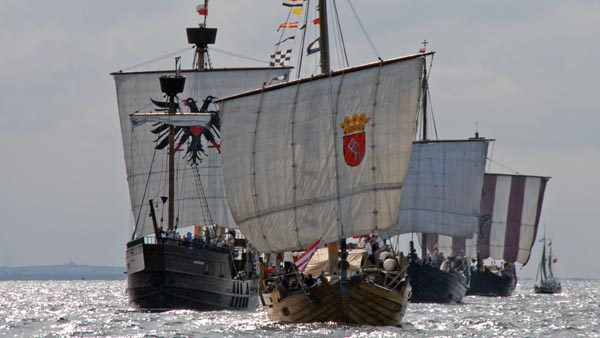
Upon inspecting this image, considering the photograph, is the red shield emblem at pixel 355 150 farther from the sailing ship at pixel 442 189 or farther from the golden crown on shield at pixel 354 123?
the sailing ship at pixel 442 189

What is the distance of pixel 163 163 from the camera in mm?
85188

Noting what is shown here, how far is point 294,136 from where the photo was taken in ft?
190

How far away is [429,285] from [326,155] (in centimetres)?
3420

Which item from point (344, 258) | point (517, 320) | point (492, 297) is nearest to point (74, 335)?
point (344, 258)

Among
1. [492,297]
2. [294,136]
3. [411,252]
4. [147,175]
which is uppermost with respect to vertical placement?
[294,136]

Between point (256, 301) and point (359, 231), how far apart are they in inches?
800

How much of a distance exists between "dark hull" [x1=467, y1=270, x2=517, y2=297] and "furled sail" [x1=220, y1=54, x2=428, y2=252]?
6409 cm

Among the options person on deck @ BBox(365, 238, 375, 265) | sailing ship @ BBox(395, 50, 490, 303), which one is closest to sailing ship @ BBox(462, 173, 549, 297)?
sailing ship @ BBox(395, 50, 490, 303)

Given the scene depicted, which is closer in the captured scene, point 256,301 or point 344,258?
point 344,258

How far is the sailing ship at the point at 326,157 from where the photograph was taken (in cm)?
5584

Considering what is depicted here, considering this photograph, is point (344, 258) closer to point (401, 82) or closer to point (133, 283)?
Answer: point (401, 82)

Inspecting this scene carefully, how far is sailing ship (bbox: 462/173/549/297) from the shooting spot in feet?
397

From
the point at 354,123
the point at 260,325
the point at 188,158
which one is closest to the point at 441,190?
the point at 188,158

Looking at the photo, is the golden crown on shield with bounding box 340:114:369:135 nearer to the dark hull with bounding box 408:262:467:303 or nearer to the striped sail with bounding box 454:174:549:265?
the dark hull with bounding box 408:262:467:303
